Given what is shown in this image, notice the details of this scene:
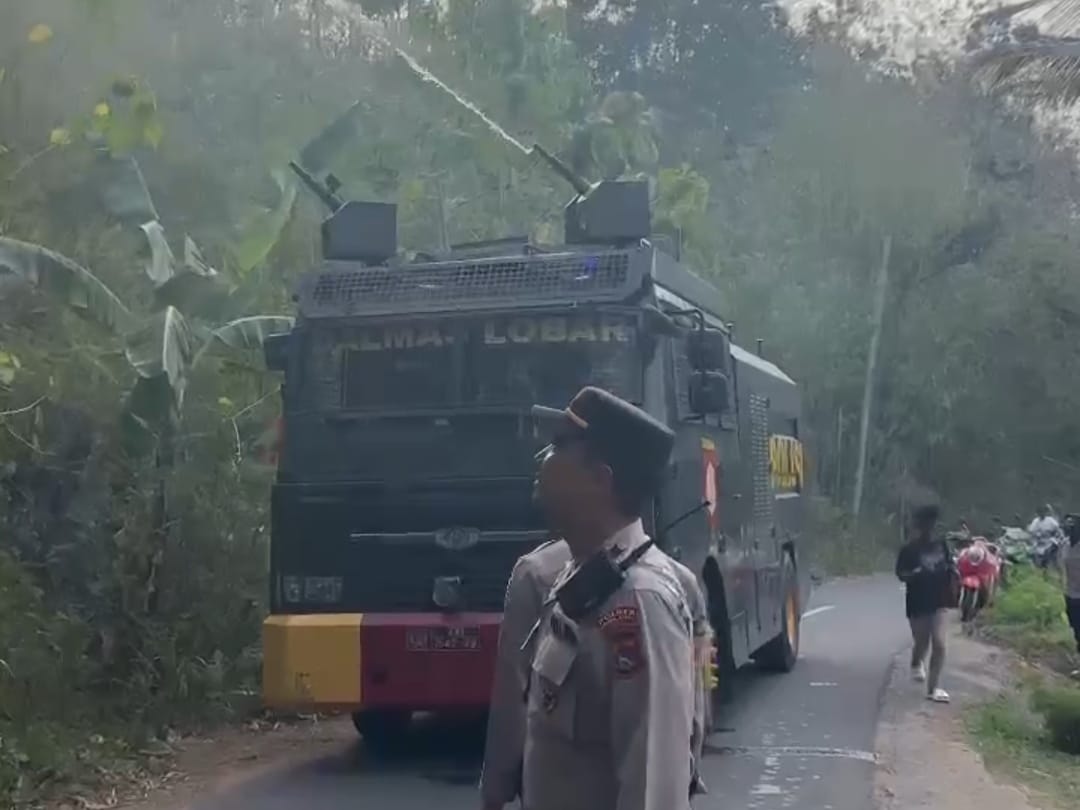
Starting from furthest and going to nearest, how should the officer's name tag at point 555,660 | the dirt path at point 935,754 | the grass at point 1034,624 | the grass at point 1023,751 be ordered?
the grass at point 1034,624 < the grass at point 1023,751 < the dirt path at point 935,754 < the officer's name tag at point 555,660

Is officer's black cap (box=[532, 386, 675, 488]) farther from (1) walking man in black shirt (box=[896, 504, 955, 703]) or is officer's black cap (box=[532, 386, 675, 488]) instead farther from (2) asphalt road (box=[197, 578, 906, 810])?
(1) walking man in black shirt (box=[896, 504, 955, 703])

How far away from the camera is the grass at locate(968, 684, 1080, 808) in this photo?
10.6 metres

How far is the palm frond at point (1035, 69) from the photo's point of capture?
12531 mm

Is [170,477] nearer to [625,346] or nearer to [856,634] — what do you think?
[625,346]

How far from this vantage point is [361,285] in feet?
34.1

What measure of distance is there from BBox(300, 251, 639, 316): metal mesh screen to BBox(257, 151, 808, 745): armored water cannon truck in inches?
0.5

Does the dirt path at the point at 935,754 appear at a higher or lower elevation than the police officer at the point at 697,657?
lower

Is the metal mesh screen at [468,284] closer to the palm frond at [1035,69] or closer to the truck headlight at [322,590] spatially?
the truck headlight at [322,590]

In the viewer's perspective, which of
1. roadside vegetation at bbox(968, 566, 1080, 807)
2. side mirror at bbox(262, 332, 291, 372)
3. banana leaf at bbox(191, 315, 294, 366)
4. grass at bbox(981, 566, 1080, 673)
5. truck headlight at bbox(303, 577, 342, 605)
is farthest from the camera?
grass at bbox(981, 566, 1080, 673)

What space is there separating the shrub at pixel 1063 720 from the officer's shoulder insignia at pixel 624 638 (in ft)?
30.4

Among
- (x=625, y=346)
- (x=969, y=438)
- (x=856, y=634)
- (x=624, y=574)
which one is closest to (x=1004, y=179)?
(x=969, y=438)

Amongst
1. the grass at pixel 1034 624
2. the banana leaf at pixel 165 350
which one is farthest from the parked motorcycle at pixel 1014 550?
the banana leaf at pixel 165 350

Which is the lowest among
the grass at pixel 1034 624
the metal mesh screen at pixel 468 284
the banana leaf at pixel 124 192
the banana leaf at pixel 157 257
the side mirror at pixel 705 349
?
the grass at pixel 1034 624

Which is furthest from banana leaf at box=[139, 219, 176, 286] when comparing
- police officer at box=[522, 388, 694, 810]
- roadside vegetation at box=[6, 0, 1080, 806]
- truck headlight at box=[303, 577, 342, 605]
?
police officer at box=[522, 388, 694, 810]
